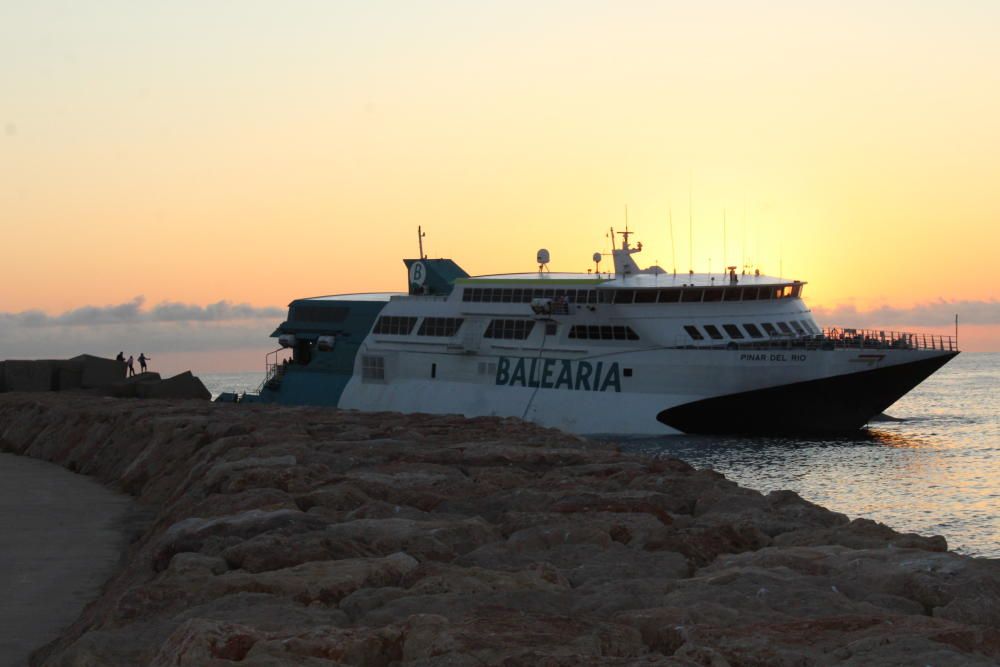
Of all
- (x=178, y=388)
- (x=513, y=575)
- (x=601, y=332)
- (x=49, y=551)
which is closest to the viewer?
(x=513, y=575)

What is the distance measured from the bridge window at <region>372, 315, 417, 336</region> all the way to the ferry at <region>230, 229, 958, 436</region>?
9cm

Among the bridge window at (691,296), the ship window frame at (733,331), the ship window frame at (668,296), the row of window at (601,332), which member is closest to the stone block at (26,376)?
the row of window at (601,332)

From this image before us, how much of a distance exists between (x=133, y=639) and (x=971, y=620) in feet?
18.1

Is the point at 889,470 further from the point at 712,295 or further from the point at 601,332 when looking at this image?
the point at 601,332

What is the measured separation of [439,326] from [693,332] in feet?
35.5

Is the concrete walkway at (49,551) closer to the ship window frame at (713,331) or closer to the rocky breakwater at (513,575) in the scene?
the rocky breakwater at (513,575)

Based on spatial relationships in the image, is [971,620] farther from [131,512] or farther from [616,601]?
[131,512]

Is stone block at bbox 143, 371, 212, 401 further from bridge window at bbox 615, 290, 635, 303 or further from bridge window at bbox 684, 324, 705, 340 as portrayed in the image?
bridge window at bbox 684, 324, 705, 340

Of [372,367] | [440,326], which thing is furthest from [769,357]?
[372,367]

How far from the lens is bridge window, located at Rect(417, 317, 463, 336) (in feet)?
157

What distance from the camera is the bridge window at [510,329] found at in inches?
1791

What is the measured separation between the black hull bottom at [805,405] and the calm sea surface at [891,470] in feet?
2.19

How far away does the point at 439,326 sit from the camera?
48.7 metres

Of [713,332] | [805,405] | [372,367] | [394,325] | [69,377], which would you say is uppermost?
[394,325]
